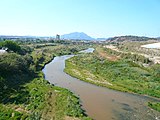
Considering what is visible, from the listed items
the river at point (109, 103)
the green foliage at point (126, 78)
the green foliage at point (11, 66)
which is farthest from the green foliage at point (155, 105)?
the green foliage at point (11, 66)

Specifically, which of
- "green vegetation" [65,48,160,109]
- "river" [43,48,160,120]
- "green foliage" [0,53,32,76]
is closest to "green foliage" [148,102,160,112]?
"green vegetation" [65,48,160,109]

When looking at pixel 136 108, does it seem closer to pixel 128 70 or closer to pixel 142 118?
pixel 142 118

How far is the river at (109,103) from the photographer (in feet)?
90.8

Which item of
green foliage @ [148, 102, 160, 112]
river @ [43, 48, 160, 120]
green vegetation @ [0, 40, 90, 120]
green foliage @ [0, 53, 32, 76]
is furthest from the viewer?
green foliage @ [0, 53, 32, 76]

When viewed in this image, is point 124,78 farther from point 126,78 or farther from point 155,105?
point 155,105

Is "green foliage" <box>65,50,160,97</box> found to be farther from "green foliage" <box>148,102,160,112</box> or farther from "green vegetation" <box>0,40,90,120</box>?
"green vegetation" <box>0,40,90,120</box>

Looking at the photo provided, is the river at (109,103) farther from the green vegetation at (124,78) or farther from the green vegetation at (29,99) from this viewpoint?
the green vegetation at (124,78)

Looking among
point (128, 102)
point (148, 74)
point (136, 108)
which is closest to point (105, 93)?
point (128, 102)

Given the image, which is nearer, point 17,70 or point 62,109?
point 62,109

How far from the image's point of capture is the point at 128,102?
33.1m

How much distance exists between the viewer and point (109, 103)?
3225 cm

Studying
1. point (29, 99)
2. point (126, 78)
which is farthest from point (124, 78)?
point (29, 99)

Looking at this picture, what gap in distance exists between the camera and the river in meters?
27.7

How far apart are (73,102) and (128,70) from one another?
26.5 m
